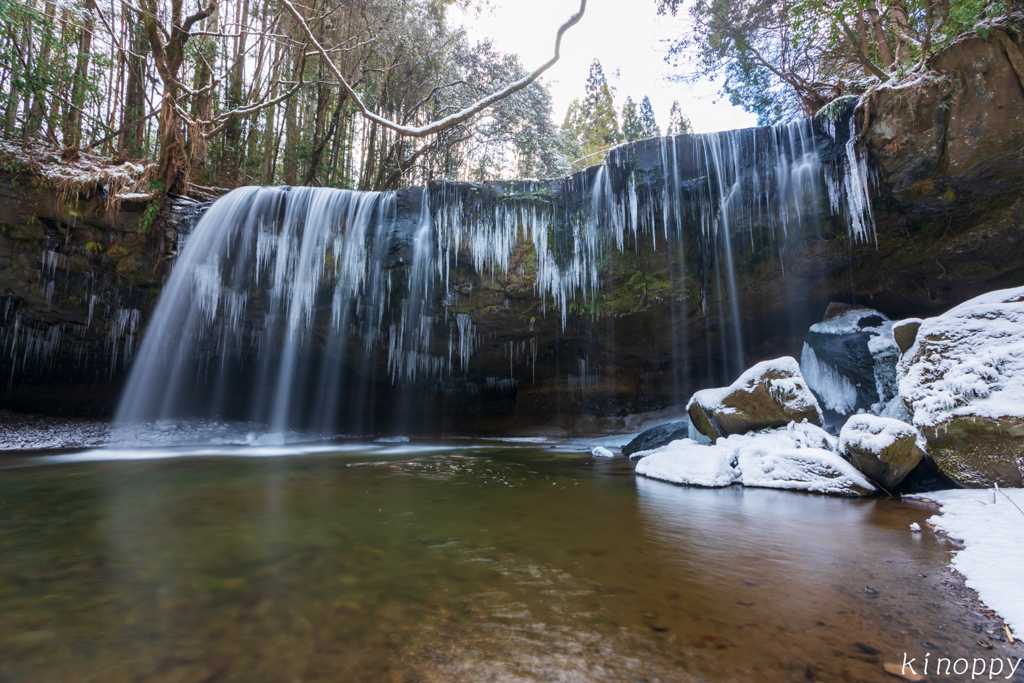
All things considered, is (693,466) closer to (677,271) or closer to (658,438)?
(658,438)

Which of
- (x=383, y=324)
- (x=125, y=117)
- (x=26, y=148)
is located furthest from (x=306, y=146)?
(x=383, y=324)

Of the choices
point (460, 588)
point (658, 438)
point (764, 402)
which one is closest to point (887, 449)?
point (764, 402)

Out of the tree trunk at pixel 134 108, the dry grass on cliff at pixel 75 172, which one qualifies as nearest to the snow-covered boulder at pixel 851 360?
the dry grass on cliff at pixel 75 172

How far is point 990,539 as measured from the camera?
2.81 metres

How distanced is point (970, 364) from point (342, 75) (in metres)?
7.46

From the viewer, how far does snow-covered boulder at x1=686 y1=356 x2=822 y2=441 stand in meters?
5.61

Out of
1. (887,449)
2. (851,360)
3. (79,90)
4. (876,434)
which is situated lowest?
(887,449)

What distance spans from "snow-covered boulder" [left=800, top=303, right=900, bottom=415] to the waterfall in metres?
1.58

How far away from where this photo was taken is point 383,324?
10.6 meters

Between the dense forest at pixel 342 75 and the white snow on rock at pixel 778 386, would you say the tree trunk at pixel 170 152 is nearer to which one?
the dense forest at pixel 342 75

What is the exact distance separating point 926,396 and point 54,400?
16423 millimetres

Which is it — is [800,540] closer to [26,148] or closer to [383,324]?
[383,324]

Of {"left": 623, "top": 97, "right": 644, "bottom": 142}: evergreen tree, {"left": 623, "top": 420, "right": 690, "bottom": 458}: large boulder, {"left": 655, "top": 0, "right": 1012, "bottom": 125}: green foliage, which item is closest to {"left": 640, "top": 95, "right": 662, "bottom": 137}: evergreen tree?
{"left": 623, "top": 97, "right": 644, "bottom": 142}: evergreen tree

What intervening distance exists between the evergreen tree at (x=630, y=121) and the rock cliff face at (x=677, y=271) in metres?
28.1
